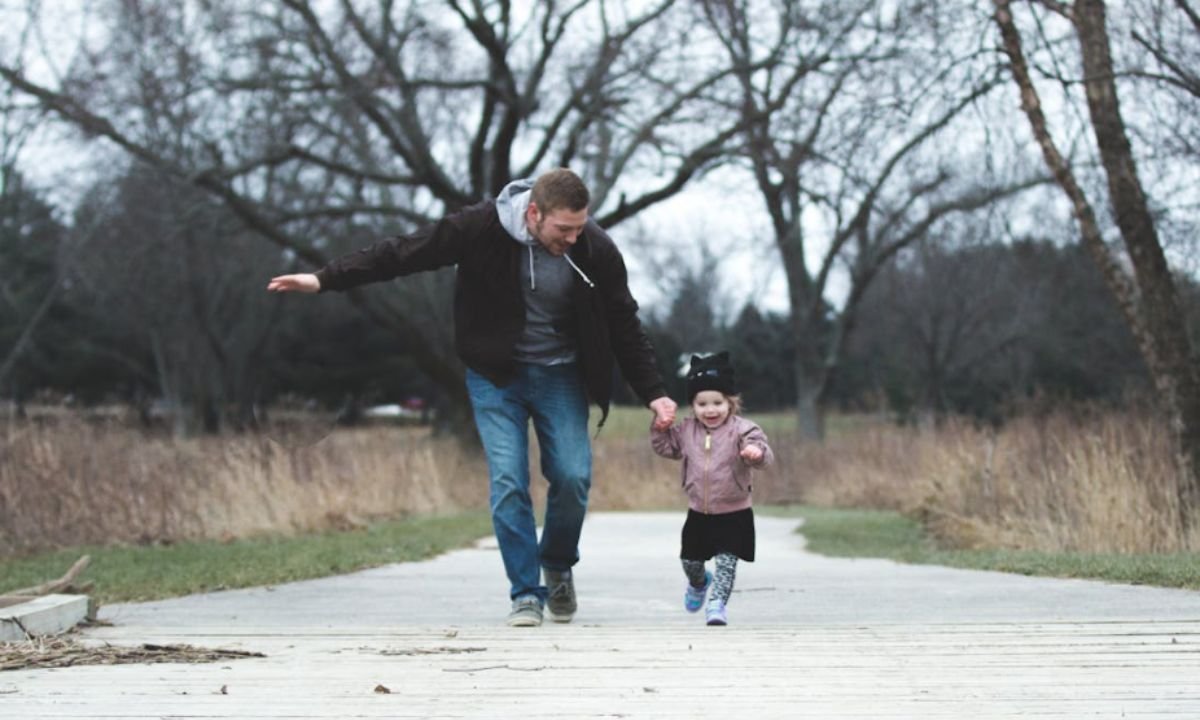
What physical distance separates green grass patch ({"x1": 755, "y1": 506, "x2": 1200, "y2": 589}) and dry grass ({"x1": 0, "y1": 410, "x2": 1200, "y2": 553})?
41cm

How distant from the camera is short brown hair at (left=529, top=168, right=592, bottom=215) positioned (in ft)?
19.9

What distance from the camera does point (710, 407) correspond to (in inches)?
260

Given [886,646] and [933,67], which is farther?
[933,67]

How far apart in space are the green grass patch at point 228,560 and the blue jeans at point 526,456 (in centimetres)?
256

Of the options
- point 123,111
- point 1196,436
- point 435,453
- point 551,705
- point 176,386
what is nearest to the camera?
point 551,705

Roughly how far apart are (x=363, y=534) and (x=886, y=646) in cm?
974

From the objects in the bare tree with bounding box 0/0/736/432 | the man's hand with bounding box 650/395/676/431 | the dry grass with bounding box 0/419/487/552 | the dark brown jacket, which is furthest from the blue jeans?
the bare tree with bounding box 0/0/736/432

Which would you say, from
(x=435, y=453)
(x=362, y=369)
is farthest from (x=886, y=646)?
(x=362, y=369)

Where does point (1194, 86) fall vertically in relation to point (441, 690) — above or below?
above

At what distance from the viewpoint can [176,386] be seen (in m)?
46.8

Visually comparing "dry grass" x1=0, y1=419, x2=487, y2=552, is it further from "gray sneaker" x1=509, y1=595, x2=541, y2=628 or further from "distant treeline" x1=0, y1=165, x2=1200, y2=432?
"distant treeline" x1=0, y1=165, x2=1200, y2=432

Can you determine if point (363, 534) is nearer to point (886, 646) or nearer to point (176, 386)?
point (886, 646)

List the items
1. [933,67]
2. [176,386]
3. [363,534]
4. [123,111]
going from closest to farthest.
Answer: [933,67], [363,534], [123,111], [176,386]

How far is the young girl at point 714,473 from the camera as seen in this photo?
21.5 feet
